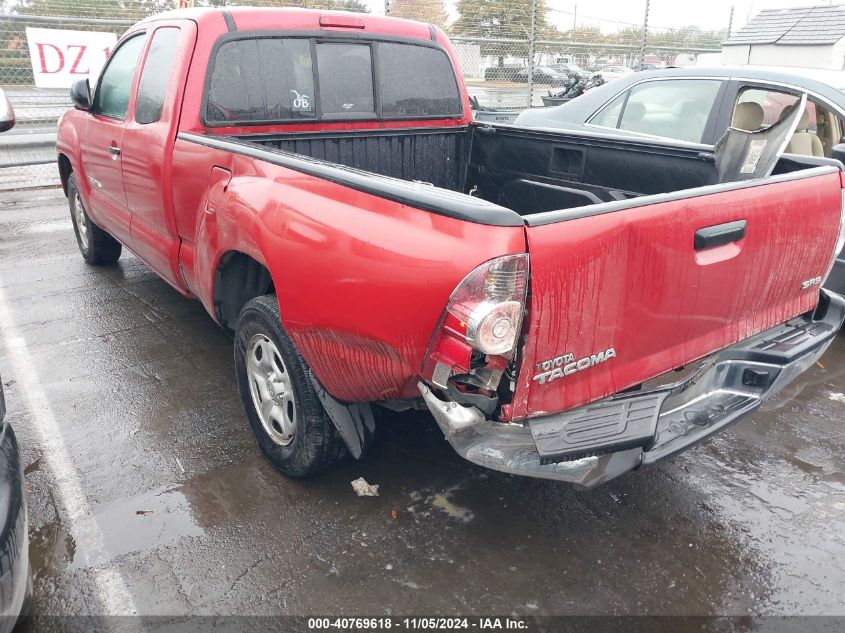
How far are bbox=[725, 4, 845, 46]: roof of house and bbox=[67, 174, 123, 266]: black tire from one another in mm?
12784

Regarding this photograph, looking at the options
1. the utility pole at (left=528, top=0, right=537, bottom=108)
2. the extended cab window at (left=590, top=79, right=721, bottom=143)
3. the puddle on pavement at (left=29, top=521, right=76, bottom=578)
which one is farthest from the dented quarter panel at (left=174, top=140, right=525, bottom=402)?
the utility pole at (left=528, top=0, right=537, bottom=108)

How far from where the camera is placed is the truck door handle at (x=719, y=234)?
92.5 inches

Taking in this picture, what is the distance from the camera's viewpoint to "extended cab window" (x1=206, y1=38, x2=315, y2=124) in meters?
3.68

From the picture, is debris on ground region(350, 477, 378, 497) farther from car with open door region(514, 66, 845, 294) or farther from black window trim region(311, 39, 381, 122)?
car with open door region(514, 66, 845, 294)

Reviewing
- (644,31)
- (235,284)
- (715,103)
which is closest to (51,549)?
(235,284)

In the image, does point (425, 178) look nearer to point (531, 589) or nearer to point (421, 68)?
point (421, 68)

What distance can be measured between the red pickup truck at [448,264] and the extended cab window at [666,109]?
195 centimetres

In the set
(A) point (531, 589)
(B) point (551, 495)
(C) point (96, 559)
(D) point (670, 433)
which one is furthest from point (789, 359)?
(C) point (96, 559)

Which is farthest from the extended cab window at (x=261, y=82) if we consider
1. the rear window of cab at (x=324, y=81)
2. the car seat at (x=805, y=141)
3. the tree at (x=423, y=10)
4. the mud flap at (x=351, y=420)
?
the tree at (x=423, y=10)

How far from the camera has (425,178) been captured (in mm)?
4582

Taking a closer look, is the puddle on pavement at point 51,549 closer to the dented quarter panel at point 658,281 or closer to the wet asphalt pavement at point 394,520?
the wet asphalt pavement at point 394,520

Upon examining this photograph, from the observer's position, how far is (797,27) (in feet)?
45.9

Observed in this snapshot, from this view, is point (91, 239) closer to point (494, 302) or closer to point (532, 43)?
point (494, 302)

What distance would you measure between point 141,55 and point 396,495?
3099 millimetres
